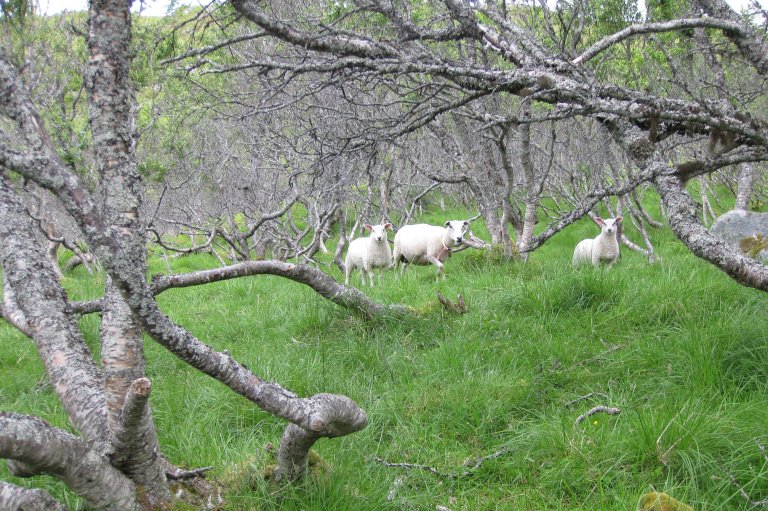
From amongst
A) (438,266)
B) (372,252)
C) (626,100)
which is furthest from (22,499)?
(372,252)

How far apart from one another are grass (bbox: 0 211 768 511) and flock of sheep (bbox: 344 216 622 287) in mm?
3454

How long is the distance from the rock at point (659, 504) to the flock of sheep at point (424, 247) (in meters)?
7.73

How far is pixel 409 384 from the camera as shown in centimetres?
486

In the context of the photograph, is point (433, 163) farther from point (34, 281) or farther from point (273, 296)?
point (34, 281)

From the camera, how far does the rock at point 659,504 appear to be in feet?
8.94

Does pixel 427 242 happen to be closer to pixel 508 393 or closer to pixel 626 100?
Answer: pixel 508 393

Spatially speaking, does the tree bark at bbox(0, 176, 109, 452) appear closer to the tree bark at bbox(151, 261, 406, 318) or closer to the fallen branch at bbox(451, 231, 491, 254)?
the tree bark at bbox(151, 261, 406, 318)

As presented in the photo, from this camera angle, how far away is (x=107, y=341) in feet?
9.72

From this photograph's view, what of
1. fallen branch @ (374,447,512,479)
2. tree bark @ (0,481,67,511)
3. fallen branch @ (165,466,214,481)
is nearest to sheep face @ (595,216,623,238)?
fallen branch @ (374,447,512,479)

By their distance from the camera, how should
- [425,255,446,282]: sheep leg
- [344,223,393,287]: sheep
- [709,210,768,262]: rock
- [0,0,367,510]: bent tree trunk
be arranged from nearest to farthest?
[0,0,367,510]: bent tree trunk → [709,210,768,262]: rock → [425,255,446,282]: sheep leg → [344,223,393,287]: sheep

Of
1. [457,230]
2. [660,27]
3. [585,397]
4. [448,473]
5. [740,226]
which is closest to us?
[448,473]

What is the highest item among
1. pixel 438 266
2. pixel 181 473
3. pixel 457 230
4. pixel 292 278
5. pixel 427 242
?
pixel 292 278

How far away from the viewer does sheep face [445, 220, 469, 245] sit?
11164 mm

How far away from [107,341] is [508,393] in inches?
115
